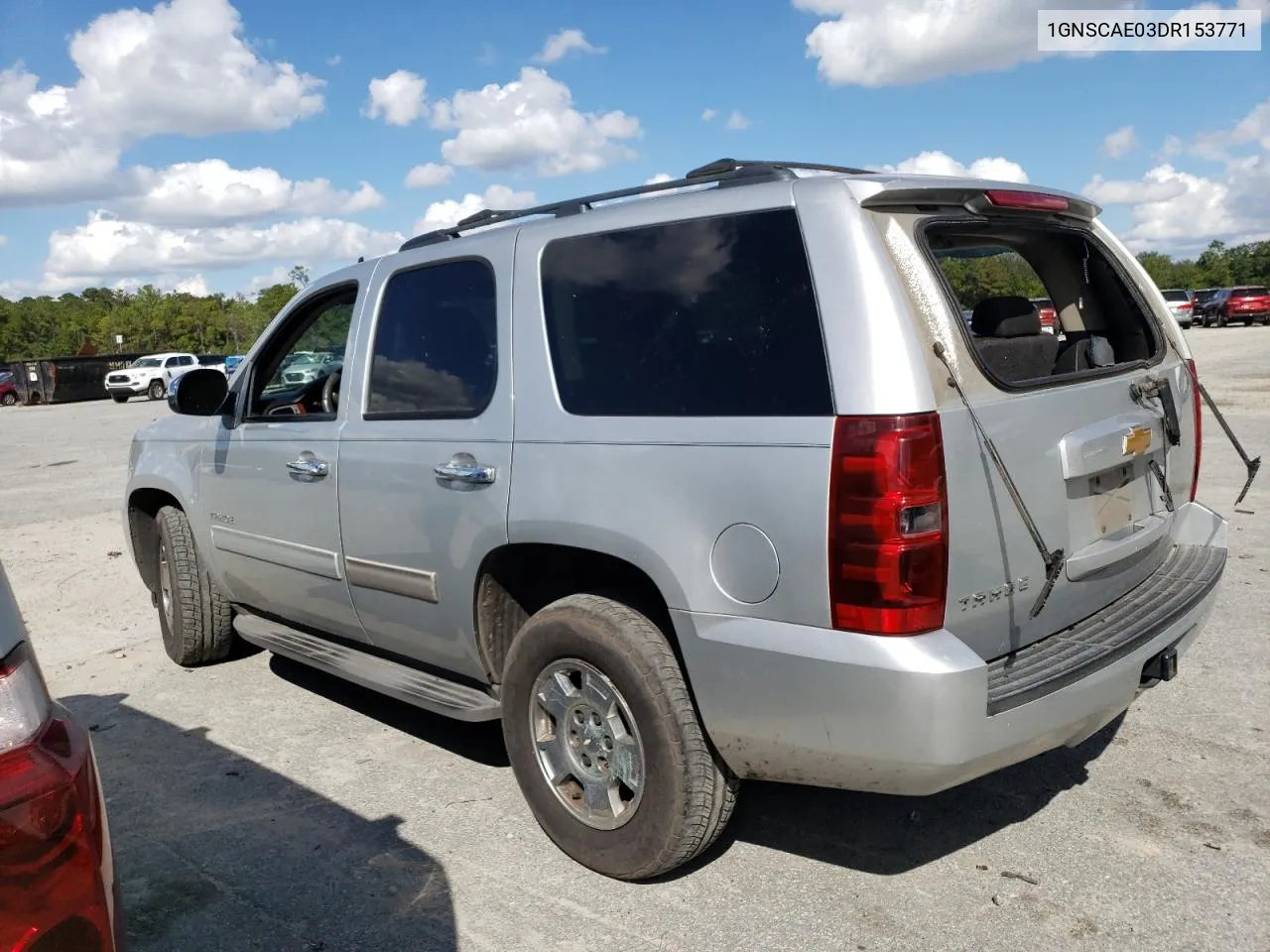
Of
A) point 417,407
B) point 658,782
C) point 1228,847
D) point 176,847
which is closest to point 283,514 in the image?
point 417,407

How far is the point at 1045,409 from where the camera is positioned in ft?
9.51

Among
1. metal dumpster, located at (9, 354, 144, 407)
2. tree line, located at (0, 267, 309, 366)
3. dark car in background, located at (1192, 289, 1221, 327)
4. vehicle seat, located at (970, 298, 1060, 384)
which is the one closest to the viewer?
vehicle seat, located at (970, 298, 1060, 384)

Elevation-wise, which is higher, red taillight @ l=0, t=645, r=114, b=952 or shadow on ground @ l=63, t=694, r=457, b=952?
red taillight @ l=0, t=645, r=114, b=952

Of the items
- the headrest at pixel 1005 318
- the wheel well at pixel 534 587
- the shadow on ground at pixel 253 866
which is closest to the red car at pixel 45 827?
the shadow on ground at pixel 253 866

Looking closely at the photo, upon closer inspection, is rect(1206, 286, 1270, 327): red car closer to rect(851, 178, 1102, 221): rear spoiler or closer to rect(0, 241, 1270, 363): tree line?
rect(0, 241, 1270, 363): tree line

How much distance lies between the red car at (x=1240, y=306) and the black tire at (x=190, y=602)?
4833cm

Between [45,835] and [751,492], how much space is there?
1.70 meters

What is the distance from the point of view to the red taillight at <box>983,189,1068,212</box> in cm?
304

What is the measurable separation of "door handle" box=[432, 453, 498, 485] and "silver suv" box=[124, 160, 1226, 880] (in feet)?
0.05

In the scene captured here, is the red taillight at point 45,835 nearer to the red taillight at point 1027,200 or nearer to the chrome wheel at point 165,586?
the red taillight at point 1027,200

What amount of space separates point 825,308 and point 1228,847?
2.12 metres

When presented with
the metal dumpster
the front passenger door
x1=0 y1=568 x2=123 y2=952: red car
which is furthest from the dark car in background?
x1=0 y1=568 x2=123 y2=952: red car

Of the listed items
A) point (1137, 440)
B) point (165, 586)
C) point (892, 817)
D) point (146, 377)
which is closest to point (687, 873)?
point (892, 817)

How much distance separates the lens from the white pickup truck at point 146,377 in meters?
38.2
